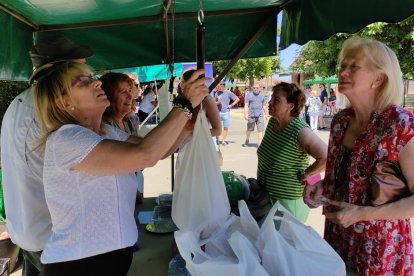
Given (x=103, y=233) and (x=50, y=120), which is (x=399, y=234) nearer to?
(x=103, y=233)

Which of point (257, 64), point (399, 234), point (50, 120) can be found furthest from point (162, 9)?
point (257, 64)

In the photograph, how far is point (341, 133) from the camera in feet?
5.40

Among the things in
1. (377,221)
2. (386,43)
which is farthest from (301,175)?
(386,43)

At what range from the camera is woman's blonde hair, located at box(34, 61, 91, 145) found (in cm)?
127

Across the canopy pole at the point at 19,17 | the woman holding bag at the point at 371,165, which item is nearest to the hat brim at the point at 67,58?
the canopy pole at the point at 19,17

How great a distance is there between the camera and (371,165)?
135 centimetres

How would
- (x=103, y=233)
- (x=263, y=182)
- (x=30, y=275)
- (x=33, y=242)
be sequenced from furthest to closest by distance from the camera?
(x=263, y=182), (x=30, y=275), (x=33, y=242), (x=103, y=233)

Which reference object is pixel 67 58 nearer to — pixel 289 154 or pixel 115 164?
pixel 115 164

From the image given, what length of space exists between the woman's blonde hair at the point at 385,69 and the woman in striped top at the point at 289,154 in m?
0.82

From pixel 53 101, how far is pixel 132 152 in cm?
39

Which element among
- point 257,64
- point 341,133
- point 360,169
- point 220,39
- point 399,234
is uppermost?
point 257,64

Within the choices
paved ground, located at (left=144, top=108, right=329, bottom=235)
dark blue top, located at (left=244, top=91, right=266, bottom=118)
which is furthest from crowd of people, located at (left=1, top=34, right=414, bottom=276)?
dark blue top, located at (left=244, top=91, right=266, bottom=118)

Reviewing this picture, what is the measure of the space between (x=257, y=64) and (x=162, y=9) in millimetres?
25176

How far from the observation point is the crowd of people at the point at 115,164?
Answer: 3.92ft
